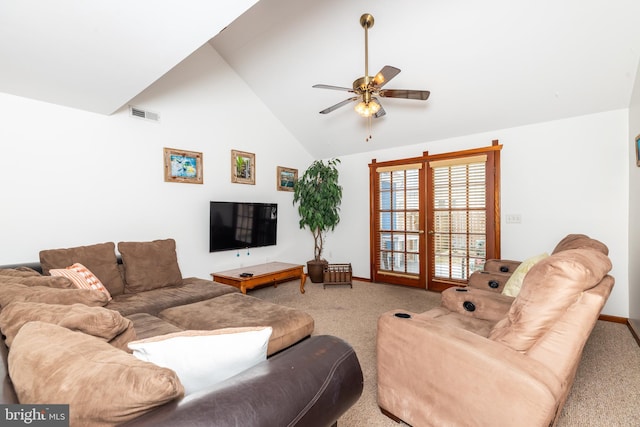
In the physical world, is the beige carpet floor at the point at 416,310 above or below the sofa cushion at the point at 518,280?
below

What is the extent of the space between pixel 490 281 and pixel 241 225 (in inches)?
127

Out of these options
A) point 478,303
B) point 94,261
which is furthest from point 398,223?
point 94,261

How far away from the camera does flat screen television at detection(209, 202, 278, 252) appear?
4098mm

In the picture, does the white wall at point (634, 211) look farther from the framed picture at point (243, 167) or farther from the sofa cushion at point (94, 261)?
the sofa cushion at point (94, 261)

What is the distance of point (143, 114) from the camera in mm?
3555

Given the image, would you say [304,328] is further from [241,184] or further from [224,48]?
[224,48]

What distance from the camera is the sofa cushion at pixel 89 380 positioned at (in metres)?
0.63

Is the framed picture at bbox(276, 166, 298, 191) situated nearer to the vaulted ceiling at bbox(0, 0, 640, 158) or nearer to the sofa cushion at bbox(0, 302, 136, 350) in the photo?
the vaulted ceiling at bbox(0, 0, 640, 158)

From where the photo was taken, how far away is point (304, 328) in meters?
2.18

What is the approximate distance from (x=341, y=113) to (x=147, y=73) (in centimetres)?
279

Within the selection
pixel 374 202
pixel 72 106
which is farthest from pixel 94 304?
pixel 374 202

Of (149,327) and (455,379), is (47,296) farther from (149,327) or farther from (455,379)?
(455,379)

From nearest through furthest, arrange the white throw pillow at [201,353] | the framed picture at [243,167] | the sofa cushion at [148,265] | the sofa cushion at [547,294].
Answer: the white throw pillow at [201,353] → the sofa cushion at [547,294] → the sofa cushion at [148,265] → the framed picture at [243,167]

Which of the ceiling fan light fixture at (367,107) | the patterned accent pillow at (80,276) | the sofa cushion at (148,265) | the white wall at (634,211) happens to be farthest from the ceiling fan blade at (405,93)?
the patterned accent pillow at (80,276)
